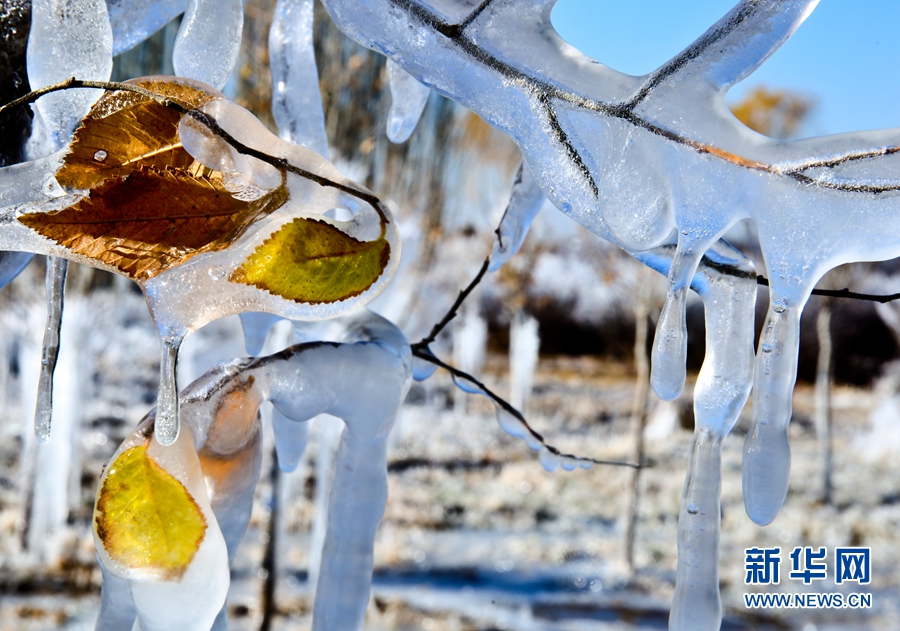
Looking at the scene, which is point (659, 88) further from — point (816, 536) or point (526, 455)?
point (526, 455)

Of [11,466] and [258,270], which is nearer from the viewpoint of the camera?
[258,270]

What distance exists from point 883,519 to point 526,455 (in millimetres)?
2362

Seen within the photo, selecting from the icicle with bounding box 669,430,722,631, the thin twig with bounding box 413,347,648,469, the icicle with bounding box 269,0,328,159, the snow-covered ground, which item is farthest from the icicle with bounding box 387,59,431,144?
the snow-covered ground

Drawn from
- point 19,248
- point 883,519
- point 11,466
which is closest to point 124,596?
point 19,248

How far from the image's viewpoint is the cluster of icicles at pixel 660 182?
304 millimetres

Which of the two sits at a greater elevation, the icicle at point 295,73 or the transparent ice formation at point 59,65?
the icicle at point 295,73

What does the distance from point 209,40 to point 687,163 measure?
0.93ft

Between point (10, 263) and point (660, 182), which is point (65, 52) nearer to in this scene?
point (10, 263)

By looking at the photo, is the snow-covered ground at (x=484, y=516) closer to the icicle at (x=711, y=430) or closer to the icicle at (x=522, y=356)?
the icicle at (x=522, y=356)

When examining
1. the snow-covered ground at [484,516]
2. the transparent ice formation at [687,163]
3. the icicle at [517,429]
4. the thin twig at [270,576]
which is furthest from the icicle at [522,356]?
the transparent ice formation at [687,163]

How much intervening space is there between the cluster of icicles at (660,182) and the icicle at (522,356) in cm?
555

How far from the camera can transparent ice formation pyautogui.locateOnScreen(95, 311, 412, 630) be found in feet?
1.09

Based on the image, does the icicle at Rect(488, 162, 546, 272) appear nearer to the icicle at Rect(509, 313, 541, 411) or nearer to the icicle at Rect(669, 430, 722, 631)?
the icicle at Rect(669, 430, 722, 631)

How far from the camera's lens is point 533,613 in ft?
10.5
